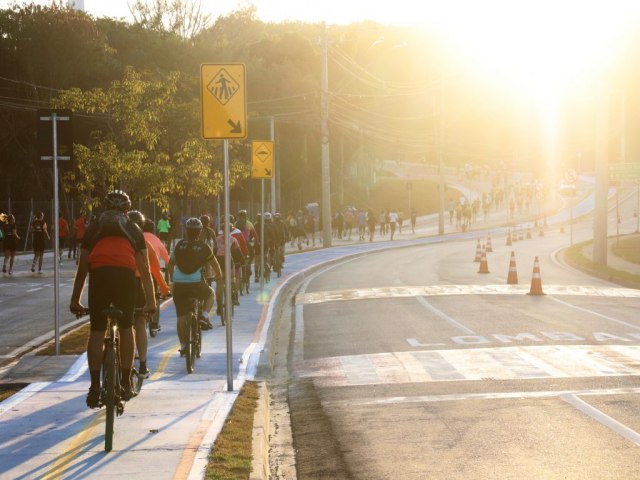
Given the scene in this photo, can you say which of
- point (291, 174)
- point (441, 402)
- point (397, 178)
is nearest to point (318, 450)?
point (441, 402)

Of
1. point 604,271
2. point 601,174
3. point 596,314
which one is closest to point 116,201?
point 596,314

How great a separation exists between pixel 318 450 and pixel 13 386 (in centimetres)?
435

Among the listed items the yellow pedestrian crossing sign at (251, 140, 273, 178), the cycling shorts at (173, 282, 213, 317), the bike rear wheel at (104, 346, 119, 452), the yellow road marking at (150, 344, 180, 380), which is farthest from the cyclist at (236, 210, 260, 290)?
the bike rear wheel at (104, 346, 119, 452)

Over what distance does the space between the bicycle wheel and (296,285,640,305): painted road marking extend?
16488mm

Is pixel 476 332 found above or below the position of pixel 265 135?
below

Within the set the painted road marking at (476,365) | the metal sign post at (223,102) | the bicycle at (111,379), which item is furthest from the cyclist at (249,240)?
the bicycle at (111,379)

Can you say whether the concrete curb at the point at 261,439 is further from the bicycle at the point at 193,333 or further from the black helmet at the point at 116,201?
the black helmet at the point at 116,201

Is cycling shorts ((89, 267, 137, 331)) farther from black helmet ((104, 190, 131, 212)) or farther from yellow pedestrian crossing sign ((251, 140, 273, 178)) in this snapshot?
yellow pedestrian crossing sign ((251, 140, 273, 178))

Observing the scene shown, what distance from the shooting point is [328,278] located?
34.0 m

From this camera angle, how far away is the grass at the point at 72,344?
15477mm

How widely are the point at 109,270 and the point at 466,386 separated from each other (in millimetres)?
4864

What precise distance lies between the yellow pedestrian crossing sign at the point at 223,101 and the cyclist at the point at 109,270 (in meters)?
2.86

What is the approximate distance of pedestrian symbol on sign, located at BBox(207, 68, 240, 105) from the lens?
1179 centimetres

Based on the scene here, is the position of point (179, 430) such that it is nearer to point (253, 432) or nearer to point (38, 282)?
point (253, 432)
